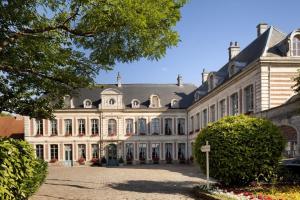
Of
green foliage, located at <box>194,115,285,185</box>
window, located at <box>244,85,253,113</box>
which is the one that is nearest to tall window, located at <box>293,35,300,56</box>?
window, located at <box>244,85,253,113</box>

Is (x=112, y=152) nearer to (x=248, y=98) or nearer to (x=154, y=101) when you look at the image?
(x=154, y=101)

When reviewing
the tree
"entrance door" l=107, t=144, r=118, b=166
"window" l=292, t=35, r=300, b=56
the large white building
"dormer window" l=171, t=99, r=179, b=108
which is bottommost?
"entrance door" l=107, t=144, r=118, b=166

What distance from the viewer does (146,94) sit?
4912 centimetres

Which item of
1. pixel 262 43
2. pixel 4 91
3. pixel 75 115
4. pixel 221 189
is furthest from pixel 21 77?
pixel 75 115

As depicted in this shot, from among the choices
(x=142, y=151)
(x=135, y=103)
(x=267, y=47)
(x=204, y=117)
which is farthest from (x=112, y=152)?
(x=267, y=47)

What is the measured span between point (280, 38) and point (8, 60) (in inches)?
795

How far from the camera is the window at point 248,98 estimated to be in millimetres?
25703

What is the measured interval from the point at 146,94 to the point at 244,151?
35.4 metres

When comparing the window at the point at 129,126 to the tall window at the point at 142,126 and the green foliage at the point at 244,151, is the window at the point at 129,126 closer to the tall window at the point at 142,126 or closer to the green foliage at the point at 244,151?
the tall window at the point at 142,126

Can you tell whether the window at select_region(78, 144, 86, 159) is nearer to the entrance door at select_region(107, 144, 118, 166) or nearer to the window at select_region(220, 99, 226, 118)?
the entrance door at select_region(107, 144, 118, 166)

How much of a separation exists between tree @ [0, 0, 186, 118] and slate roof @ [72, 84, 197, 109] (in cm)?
3546

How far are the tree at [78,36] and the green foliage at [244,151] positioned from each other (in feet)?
16.7

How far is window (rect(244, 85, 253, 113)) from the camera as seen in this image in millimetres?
25703

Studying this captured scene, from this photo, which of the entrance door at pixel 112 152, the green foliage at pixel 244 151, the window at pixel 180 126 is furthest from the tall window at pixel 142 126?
the green foliage at pixel 244 151
